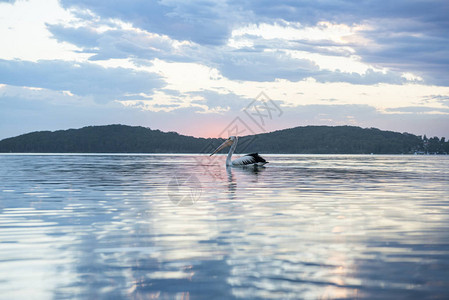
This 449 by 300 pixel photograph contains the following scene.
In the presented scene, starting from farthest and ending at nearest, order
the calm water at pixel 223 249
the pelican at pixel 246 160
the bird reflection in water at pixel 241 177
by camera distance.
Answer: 1. the pelican at pixel 246 160
2. the bird reflection in water at pixel 241 177
3. the calm water at pixel 223 249

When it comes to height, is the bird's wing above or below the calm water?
above

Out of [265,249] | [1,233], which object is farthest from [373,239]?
[1,233]

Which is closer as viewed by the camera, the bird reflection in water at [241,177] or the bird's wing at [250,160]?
the bird reflection in water at [241,177]

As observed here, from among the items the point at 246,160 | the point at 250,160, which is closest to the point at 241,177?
the point at 250,160

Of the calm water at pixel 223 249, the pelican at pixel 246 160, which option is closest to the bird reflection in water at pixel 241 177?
the pelican at pixel 246 160

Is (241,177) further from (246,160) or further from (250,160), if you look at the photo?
(246,160)

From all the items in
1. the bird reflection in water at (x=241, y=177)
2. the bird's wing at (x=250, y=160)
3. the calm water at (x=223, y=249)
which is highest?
the bird's wing at (x=250, y=160)

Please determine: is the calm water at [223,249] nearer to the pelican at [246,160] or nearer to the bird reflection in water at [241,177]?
the bird reflection in water at [241,177]

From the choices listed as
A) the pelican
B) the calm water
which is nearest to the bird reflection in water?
the pelican

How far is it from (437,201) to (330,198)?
381 cm

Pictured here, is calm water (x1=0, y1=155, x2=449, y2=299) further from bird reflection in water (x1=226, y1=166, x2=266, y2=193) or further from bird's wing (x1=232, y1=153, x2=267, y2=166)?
bird's wing (x1=232, y1=153, x2=267, y2=166)

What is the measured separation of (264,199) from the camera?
18.6m

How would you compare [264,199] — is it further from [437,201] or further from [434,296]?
[434,296]

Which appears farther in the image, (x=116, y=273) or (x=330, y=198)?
(x=330, y=198)
